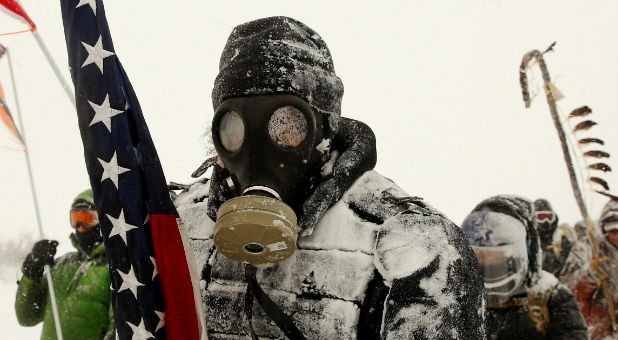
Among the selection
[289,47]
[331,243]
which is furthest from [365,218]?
[289,47]

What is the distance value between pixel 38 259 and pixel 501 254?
3.75 m

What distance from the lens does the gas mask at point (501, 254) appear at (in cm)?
448

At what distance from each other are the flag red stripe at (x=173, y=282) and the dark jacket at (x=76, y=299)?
2429 mm

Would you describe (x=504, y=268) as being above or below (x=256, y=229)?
below

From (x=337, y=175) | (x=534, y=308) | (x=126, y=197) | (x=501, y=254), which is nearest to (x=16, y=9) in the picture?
(x=126, y=197)

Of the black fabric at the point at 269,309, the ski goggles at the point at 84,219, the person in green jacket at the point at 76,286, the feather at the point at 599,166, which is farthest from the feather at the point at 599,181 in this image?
→ the ski goggles at the point at 84,219

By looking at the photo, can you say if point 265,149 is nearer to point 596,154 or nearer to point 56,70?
point 56,70

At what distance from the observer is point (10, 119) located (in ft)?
9.82

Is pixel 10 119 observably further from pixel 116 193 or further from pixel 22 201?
pixel 22 201

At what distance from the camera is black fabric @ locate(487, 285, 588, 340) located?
4199 mm

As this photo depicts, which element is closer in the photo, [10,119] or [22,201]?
[10,119]

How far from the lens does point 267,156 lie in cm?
180

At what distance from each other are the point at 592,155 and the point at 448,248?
13.8 feet

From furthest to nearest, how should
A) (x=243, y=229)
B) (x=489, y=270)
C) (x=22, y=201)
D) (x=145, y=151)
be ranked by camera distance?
(x=22, y=201)
(x=489, y=270)
(x=145, y=151)
(x=243, y=229)
